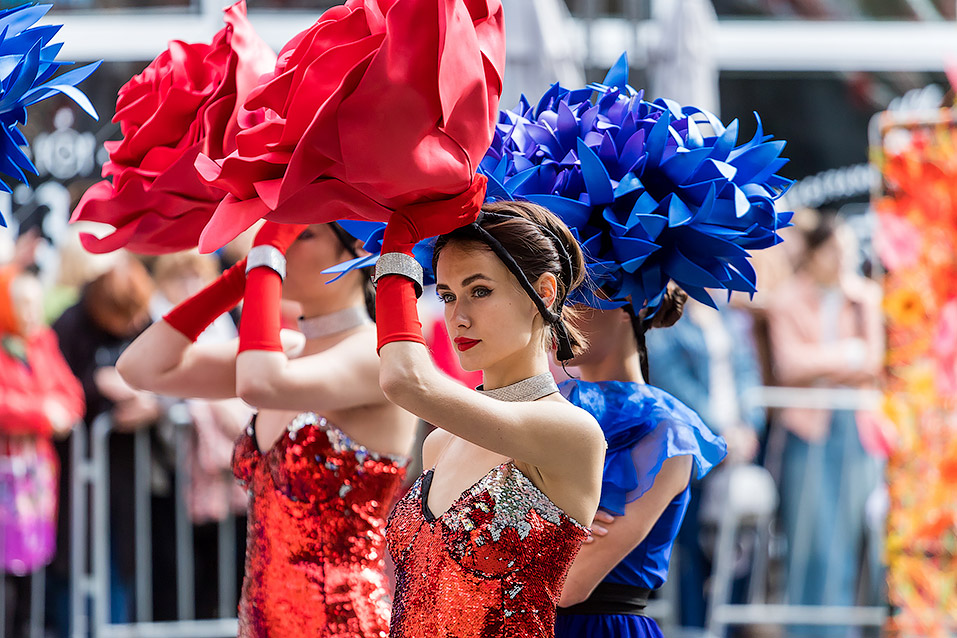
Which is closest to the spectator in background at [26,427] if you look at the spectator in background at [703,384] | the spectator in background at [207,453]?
the spectator in background at [207,453]

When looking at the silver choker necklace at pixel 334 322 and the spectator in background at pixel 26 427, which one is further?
the spectator in background at pixel 26 427

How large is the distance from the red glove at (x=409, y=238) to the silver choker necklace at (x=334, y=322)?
2.87 ft

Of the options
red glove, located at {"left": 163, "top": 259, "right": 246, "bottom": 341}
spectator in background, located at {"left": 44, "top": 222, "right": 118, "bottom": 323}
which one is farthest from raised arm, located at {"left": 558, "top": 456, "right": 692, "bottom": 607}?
spectator in background, located at {"left": 44, "top": 222, "right": 118, "bottom": 323}

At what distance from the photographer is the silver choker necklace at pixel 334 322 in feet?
9.46

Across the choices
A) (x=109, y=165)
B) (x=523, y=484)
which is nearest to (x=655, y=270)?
(x=523, y=484)

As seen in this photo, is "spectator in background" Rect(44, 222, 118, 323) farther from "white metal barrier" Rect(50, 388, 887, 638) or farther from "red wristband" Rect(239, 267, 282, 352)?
"red wristband" Rect(239, 267, 282, 352)

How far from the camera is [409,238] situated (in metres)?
1.99

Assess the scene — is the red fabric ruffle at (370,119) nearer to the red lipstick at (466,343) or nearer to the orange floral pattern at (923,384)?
the red lipstick at (466,343)

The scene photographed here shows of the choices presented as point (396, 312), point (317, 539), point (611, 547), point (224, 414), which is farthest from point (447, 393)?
point (224, 414)

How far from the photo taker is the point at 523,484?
2.09 metres

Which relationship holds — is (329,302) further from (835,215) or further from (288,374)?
(835,215)

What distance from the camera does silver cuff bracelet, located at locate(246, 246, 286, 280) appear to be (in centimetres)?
259

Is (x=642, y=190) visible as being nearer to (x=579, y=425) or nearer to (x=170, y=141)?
(x=579, y=425)

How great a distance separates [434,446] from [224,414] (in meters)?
3.69
